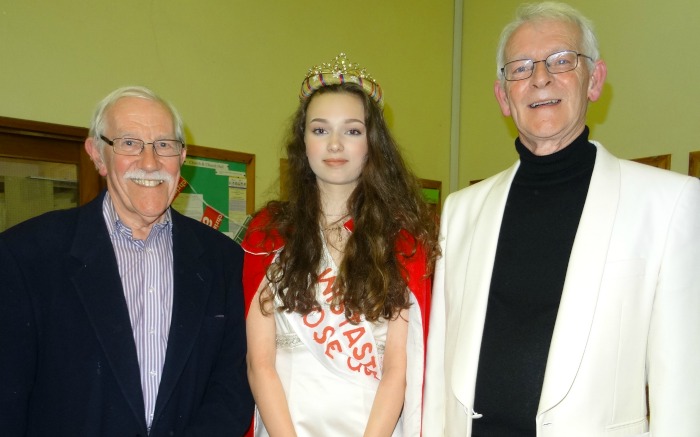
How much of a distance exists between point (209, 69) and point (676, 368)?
2.96m

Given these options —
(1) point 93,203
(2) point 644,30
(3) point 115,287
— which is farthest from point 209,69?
(2) point 644,30

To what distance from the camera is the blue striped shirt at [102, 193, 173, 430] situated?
4.85 ft

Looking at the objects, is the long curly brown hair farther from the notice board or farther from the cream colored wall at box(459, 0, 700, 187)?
the cream colored wall at box(459, 0, 700, 187)

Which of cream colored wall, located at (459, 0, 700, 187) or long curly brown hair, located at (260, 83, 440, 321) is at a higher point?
cream colored wall, located at (459, 0, 700, 187)

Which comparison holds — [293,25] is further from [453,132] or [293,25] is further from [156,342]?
[156,342]

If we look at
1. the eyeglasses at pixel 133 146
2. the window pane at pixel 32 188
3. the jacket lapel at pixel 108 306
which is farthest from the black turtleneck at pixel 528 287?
the window pane at pixel 32 188

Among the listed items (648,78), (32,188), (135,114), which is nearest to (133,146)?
(135,114)

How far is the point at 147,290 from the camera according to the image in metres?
1.54

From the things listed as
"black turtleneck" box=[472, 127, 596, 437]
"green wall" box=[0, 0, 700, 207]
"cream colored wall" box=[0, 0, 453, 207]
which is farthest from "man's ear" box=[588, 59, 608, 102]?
"green wall" box=[0, 0, 700, 207]

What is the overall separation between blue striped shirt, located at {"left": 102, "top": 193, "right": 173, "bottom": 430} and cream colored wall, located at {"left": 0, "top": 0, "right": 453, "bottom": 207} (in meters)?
0.92

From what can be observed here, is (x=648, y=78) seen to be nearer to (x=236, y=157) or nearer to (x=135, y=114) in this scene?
(x=236, y=157)

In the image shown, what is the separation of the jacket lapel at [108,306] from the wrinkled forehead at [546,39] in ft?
4.17

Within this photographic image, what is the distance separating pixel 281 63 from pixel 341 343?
8.19 ft

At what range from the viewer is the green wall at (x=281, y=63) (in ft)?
9.37
